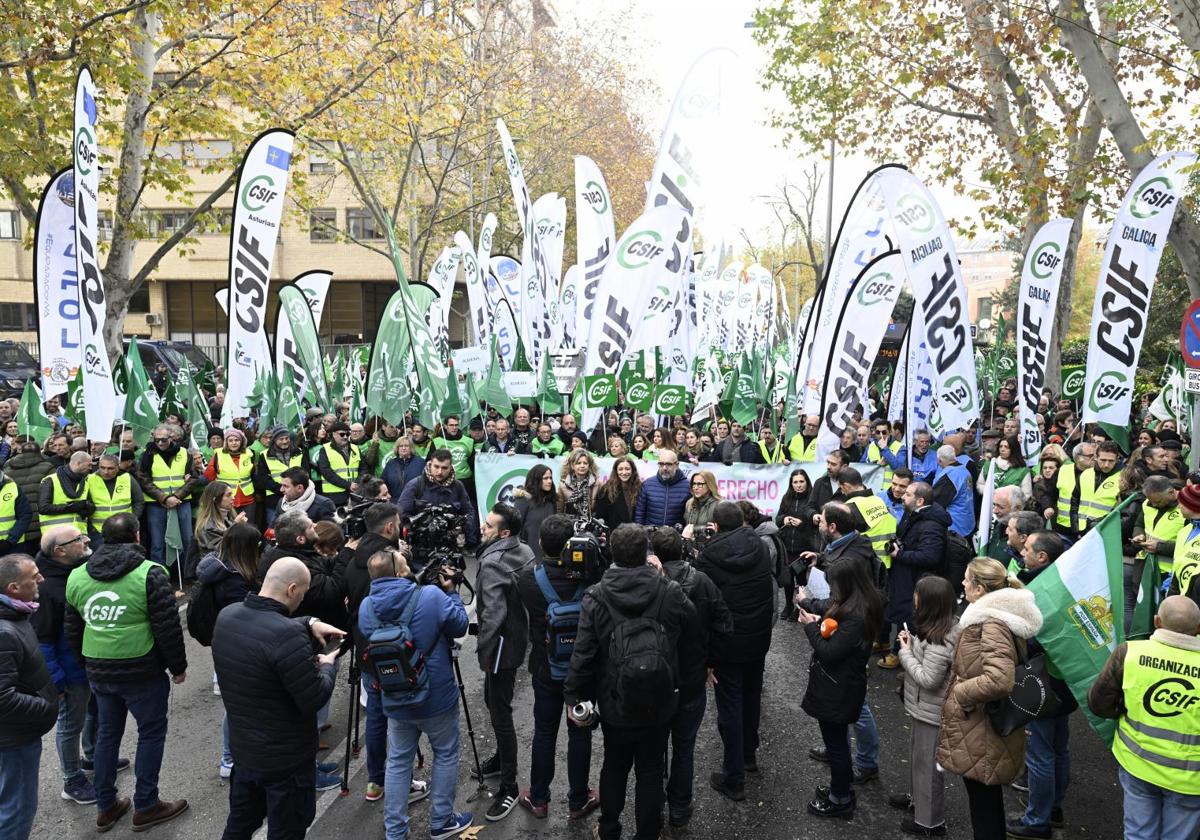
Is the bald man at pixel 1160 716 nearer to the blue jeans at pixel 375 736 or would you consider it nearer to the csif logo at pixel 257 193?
the blue jeans at pixel 375 736

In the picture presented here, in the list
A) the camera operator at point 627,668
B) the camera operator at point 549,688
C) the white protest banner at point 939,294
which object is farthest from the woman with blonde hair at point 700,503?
the white protest banner at point 939,294

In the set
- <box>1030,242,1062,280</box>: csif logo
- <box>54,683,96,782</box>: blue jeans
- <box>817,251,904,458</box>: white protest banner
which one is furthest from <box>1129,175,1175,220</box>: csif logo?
<box>54,683,96,782</box>: blue jeans

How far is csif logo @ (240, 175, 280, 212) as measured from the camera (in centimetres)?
890

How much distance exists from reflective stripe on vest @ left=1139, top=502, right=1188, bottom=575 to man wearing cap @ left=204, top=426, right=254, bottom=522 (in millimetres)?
8268

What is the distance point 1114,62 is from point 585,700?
13.8m

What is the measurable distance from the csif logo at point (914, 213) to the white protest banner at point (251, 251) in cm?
675

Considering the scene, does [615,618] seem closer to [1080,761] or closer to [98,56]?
[1080,761]

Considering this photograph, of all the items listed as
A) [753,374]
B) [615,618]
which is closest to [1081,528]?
[615,618]

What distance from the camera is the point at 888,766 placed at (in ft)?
16.8

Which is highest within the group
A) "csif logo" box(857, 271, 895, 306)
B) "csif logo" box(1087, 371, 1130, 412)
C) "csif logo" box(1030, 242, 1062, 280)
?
"csif logo" box(1030, 242, 1062, 280)

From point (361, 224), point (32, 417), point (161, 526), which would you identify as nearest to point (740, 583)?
point (161, 526)

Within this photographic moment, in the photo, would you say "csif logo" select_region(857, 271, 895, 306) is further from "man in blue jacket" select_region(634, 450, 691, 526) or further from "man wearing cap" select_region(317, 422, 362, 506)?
"man wearing cap" select_region(317, 422, 362, 506)

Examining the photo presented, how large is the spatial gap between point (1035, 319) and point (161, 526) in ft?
33.7

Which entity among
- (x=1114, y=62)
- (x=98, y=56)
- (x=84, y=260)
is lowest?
(x=84, y=260)
